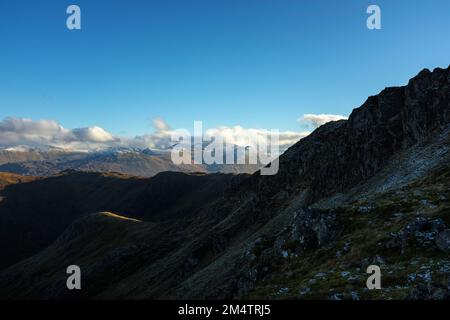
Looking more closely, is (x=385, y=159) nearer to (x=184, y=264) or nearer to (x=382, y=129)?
(x=382, y=129)

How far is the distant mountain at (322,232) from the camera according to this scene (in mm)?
30375

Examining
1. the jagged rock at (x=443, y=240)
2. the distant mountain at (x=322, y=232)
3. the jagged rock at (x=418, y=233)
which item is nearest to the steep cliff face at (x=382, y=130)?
the distant mountain at (x=322, y=232)

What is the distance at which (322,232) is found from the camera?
133 feet

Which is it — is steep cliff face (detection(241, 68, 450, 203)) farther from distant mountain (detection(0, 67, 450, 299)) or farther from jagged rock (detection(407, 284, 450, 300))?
jagged rock (detection(407, 284, 450, 300))

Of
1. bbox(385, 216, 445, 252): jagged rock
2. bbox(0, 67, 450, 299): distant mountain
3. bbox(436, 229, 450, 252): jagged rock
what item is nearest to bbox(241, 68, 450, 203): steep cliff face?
bbox(0, 67, 450, 299): distant mountain

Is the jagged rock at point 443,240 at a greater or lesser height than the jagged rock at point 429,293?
greater

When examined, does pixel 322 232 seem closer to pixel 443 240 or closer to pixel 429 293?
pixel 443 240

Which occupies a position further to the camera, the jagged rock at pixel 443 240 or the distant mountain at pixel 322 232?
the distant mountain at pixel 322 232

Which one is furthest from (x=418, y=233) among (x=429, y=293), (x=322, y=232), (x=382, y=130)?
(x=382, y=130)

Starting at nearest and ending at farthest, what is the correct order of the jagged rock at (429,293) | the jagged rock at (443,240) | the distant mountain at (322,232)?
the jagged rock at (429,293) → the jagged rock at (443,240) → the distant mountain at (322,232)

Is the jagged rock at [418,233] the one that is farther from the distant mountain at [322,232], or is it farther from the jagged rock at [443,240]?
the jagged rock at [443,240]

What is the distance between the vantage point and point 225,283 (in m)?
66.1

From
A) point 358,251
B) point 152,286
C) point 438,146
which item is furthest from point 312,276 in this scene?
point 152,286

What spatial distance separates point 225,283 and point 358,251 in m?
37.2
